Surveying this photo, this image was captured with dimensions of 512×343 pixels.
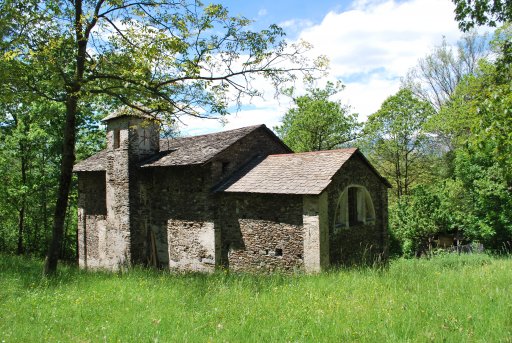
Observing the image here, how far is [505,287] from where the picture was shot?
565 cm

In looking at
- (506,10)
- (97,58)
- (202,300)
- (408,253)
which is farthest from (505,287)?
(408,253)

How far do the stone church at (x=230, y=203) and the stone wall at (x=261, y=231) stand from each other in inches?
1.3

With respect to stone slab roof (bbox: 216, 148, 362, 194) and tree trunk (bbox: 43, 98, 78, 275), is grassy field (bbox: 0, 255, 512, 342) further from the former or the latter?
stone slab roof (bbox: 216, 148, 362, 194)

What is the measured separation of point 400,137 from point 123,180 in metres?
20.8

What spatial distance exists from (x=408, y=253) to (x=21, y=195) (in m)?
23.8

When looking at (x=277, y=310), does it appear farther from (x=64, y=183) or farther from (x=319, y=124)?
(x=319, y=124)

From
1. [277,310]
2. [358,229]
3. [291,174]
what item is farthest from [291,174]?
[277,310]

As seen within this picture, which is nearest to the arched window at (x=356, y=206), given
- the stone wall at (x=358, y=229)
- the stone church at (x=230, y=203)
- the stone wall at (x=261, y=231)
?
the stone church at (x=230, y=203)

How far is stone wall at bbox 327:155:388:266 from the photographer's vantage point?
12484 mm

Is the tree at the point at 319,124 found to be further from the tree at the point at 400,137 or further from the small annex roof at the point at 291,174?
the small annex roof at the point at 291,174

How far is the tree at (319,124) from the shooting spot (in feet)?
89.4

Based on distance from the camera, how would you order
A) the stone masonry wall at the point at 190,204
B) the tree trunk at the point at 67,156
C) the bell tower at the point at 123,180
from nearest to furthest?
the tree trunk at the point at 67,156 < the stone masonry wall at the point at 190,204 < the bell tower at the point at 123,180

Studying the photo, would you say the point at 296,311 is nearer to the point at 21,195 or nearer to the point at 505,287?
the point at 505,287

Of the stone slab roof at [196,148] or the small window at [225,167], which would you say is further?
the small window at [225,167]
